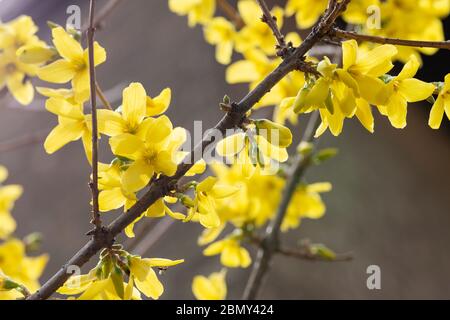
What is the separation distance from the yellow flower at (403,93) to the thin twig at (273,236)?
22.6 inches

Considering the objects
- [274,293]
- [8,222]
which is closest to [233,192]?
[8,222]

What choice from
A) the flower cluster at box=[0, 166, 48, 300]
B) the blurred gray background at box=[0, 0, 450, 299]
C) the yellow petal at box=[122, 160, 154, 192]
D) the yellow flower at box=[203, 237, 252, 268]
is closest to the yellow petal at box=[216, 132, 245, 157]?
the yellow petal at box=[122, 160, 154, 192]

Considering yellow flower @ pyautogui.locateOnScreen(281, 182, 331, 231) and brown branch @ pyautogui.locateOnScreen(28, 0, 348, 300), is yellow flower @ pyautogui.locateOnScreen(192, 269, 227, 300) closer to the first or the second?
yellow flower @ pyautogui.locateOnScreen(281, 182, 331, 231)

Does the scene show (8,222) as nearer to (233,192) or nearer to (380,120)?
(233,192)

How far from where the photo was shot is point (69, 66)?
2.69 feet

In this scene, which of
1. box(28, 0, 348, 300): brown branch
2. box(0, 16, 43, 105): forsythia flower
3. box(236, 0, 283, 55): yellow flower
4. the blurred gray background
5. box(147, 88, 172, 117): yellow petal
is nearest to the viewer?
box(28, 0, 348, 300): brown branch

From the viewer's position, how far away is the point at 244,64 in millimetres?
1450

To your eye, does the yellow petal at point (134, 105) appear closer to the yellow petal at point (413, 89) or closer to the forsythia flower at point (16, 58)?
the yellow petal at point (413, 89)

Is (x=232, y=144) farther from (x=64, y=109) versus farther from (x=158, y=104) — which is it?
(x=64, y=109)

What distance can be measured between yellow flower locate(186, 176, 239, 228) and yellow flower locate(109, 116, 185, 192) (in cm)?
6

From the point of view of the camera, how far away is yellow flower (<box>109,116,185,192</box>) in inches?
26.3

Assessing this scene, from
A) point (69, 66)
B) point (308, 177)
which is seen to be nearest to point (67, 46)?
point (69, 66)

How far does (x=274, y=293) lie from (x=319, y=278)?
0.26m

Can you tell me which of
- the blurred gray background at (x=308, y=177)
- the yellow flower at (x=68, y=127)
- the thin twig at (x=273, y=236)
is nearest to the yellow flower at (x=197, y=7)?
the thin twig at (x=273, y=236)
